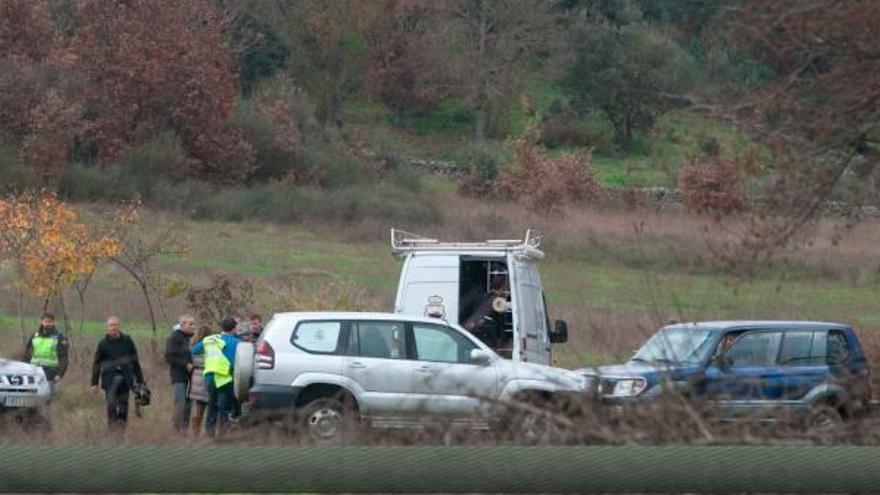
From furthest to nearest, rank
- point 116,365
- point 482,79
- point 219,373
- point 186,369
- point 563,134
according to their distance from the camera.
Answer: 1. point 563,134
2. point 482,79
3. point 116,365
4. point 186,369
5. point 219,373

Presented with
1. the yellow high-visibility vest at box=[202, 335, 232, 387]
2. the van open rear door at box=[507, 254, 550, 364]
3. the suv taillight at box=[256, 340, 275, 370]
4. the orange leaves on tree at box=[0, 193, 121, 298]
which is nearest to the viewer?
the suv taillight at box=[256, 340, 275, 370]

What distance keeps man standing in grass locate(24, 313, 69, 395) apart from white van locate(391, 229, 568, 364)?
4.33 metres

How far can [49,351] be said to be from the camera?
20.0 m

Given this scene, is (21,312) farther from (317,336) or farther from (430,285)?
(317,336)

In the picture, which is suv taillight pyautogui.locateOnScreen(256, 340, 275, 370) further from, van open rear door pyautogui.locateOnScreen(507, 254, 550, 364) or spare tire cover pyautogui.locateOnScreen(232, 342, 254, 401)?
van open rear door pyautogui.locateOnScreen(507, 254, 550, 364)

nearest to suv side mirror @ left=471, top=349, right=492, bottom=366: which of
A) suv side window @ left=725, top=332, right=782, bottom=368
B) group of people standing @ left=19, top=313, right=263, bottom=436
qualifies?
suv side window @ left=725, top=332, right=782, bottom=368

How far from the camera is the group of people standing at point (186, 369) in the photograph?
1745 cm

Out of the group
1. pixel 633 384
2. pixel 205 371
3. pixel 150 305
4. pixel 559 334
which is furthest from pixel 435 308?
pixel 150 305

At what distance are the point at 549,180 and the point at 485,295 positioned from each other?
1328 inches

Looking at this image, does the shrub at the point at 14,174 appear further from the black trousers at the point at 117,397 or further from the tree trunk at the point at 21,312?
the black trousers at the point at 117,397

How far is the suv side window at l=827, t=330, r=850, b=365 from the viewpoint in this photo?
A: 16.8 m

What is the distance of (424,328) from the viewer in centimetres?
1725

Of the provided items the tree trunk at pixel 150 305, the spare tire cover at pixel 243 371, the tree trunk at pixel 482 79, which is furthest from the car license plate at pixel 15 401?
the tree trunk at pixel 482 79

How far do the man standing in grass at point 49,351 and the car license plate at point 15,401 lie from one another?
5.50 ft
